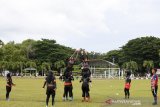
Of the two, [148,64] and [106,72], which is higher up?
[148,64]

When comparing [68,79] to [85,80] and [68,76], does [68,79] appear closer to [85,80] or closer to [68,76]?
[68,76]

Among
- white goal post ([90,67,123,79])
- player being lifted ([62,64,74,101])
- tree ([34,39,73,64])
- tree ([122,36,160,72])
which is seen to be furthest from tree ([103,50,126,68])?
player being lifted ([62,64,74,101])

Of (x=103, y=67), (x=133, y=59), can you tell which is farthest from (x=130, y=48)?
(x=103, y=67)

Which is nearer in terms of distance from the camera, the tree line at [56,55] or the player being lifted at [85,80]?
the player being lifted at [85,80]

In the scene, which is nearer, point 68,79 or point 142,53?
point 68,79

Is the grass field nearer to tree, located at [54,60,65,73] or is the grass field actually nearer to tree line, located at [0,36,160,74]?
tree line, located at [0,36,160,74]

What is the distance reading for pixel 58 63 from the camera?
447 feet

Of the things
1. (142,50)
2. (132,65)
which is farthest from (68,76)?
(142,50)

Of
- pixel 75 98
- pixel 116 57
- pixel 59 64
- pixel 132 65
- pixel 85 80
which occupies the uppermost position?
pixel 116 57

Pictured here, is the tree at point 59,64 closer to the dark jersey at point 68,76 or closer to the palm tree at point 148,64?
the palm tree at point 148,64

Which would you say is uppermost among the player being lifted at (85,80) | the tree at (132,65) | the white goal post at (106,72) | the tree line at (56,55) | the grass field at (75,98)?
the tree line at (56,55)

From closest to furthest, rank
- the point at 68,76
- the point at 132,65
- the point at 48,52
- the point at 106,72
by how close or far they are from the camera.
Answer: the point at 68,76 → the point at 132,65 → the point at 106,72 → the point at 48,52

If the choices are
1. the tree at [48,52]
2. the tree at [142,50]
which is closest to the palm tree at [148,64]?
the tree at [142,50]

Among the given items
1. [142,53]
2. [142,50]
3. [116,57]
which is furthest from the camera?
[116,57]
